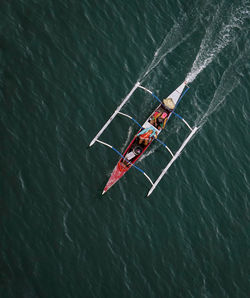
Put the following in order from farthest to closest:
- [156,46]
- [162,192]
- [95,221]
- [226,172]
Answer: [156,46] < [226,172] < [162,192] < [95,221]

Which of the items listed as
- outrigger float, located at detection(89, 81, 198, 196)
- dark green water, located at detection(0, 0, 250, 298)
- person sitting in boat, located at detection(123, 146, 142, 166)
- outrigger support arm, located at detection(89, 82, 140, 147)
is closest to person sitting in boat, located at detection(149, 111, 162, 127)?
outrigger float, located at detection(89, 81, 198, 196)

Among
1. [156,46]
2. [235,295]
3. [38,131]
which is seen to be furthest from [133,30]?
[235,295]

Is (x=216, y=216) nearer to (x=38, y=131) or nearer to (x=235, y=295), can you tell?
(x=235, y=295)

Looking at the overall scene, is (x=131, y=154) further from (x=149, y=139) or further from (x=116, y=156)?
(x=149, y=139)

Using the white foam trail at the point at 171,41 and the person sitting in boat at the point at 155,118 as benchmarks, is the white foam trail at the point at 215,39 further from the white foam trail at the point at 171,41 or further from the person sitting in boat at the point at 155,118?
the person sitting in boat at the point at 155,118

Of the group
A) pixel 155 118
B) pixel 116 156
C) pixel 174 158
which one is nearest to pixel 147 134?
pixel 155 118

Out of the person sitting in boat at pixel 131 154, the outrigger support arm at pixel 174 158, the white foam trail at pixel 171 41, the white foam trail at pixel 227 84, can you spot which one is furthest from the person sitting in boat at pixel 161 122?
the white foam trail at pixel 171 41
